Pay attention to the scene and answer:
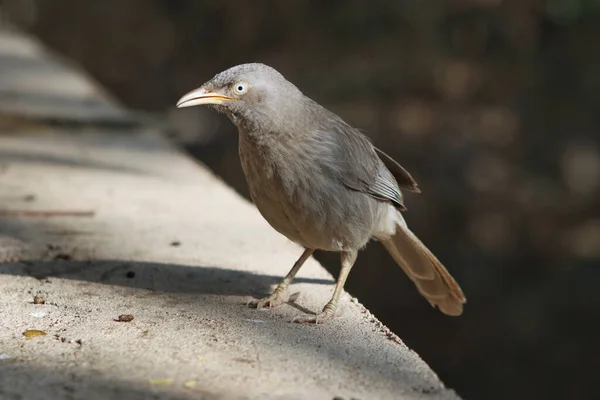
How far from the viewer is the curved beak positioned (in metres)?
3.59

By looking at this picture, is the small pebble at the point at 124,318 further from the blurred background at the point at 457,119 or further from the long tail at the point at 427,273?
the blurred background at the point at 457,119

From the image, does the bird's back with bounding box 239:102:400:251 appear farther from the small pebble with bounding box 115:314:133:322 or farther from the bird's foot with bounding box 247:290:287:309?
the small pebble with bounding box 115:314:133:322

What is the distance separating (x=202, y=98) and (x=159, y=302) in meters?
0.81

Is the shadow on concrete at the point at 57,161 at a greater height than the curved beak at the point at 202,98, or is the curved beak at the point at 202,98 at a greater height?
the curved beak at the point at 202,98

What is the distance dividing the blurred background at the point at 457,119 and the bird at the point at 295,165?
18.8 ft

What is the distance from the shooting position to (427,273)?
4.31m

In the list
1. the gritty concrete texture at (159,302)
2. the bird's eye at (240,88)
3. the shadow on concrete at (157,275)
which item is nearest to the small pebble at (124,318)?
the gritty concrete texture at (159,302)

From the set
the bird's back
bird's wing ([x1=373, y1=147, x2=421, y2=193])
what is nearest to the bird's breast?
the bird's back

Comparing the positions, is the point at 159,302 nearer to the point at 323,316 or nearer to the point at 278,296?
the point at 278,296

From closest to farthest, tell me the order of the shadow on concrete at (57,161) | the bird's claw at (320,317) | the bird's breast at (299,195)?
the bird's claw at (320,317)
the bird's breast at (299,195)
the shadow on concrete at (57,161)

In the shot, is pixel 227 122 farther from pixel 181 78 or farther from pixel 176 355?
pixel 176 355

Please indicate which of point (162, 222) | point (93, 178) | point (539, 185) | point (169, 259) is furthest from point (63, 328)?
point (539, 185)

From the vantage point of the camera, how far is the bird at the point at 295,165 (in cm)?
357

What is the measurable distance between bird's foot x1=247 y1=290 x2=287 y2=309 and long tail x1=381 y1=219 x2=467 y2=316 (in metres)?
0.75
